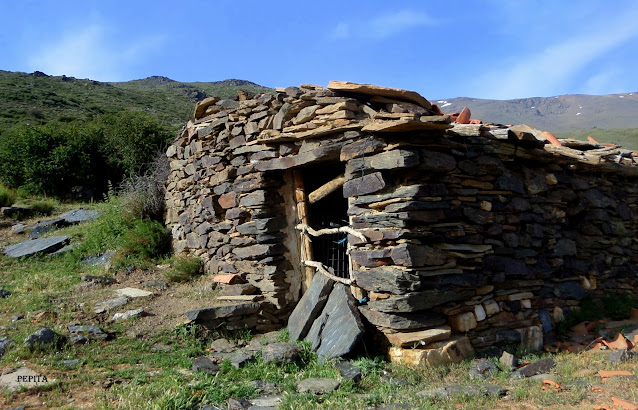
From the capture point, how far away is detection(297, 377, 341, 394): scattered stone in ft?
13.1

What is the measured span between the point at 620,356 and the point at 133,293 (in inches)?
243

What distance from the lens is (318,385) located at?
4090mm

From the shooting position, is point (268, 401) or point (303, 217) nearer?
point (268, 401)

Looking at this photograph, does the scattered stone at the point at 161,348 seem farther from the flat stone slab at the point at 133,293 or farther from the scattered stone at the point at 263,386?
the flat stone slab at the point at 133,293

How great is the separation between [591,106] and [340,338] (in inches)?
2574

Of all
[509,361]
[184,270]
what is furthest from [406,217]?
Answer: [184,270]

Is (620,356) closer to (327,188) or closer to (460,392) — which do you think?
(460,392)

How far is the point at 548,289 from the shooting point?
18.8ft

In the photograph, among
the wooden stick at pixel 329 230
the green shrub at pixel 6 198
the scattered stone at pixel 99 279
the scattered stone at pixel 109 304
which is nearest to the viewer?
the wooden stick at pixel 329 230

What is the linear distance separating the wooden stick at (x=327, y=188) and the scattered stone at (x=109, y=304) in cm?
300

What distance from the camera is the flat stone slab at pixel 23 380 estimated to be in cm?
395

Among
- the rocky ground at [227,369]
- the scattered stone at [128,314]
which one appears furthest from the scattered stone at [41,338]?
the scattered stone at [128,314]

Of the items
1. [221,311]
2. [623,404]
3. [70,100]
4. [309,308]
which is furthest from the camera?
[70,100]

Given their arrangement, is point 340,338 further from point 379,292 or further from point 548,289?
point 548,289
